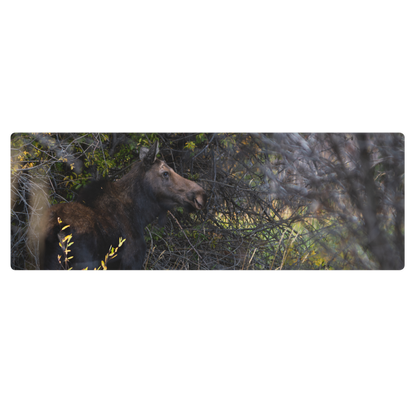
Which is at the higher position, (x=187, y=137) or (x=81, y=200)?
(x=187, y=137)

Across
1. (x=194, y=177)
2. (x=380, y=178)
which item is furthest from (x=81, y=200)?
(x=380, y=178)

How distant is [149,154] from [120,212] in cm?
54

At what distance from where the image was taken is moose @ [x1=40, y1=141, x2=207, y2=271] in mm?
2963

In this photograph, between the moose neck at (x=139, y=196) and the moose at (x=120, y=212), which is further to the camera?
the moose neck at (x=139, y=196)

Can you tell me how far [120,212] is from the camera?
10.1 ft

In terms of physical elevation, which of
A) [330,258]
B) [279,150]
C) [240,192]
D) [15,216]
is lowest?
[330,258]

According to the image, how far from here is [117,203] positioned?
309 centimetres

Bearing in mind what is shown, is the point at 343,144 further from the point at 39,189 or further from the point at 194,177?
the point at 39,189

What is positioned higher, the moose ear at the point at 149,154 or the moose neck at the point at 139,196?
the moose ear at the point at 149,154

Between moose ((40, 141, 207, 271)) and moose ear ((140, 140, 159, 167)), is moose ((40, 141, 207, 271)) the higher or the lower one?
the lower one

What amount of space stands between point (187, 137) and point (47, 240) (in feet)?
4.60

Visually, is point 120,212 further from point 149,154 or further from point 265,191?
point 265,191

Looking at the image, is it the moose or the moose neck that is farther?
the moose neck

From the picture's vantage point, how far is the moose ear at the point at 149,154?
120 inches
